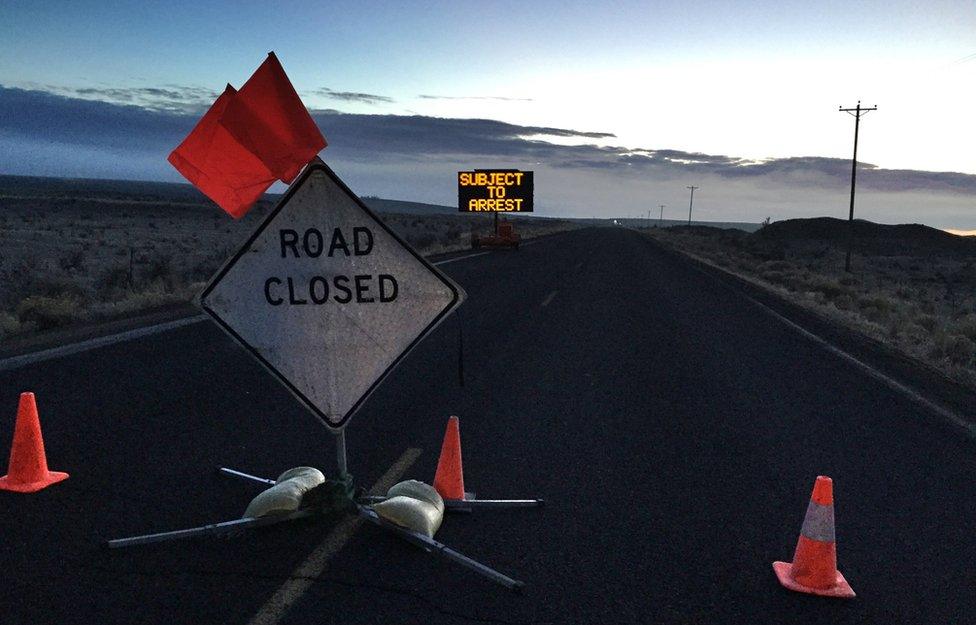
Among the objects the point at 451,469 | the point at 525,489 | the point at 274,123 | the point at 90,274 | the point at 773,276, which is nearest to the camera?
the point at 274,123

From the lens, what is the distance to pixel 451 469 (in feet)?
17.0

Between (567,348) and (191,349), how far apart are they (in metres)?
5.26

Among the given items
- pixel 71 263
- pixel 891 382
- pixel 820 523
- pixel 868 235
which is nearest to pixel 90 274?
pixel 71 263

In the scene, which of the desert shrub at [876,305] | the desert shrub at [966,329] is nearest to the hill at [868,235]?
the desert shrub at [876,305]

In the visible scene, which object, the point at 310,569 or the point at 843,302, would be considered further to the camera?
the point at 843,302

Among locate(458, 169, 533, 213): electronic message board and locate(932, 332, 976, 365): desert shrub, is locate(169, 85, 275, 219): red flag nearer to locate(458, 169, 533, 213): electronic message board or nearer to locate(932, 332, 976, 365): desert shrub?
locate(932, 332, 976, 365): desert shrub

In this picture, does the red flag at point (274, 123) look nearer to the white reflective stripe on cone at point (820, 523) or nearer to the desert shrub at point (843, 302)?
the white reflective stripe on cone at point (820, 523)

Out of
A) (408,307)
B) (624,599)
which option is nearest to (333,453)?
(408,307)

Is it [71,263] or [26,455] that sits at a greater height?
[26,455]

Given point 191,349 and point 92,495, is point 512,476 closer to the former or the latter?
point 92,495

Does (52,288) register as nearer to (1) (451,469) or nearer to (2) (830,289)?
(1) (451,469)

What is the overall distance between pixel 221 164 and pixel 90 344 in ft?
23.8

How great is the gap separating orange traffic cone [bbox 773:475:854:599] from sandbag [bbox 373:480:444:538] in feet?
6.53

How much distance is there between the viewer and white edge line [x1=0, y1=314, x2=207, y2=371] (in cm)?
929
